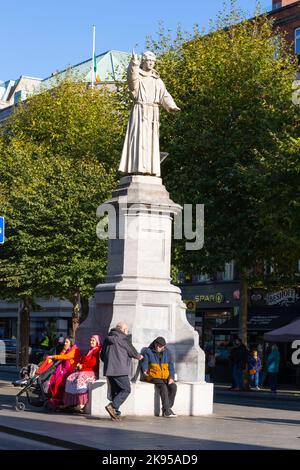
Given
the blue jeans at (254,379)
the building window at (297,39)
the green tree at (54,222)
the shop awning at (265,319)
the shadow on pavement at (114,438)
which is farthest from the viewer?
the building window at (297,39)

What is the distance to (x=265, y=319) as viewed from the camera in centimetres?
4491

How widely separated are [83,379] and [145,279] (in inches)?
96.4

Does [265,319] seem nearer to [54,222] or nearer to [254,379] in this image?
[254,379]

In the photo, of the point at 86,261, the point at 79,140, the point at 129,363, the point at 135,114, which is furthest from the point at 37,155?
the point at 129,363

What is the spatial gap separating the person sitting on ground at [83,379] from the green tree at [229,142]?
16192mm

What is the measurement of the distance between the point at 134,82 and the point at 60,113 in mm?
28394

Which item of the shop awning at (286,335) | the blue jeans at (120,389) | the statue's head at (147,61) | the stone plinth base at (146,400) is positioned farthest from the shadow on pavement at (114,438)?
the shop awning at (286,335)

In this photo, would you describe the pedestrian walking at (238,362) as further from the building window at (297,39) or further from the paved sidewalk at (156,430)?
the building window at (297,39)

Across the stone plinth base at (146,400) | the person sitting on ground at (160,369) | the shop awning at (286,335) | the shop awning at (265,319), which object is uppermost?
the shop awning at (265,319)

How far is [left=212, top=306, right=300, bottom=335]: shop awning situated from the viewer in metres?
43.8

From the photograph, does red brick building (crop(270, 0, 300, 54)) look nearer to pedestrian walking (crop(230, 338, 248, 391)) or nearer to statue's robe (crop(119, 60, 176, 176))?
pedestrian walking (crop(230, 338, 248, 391))

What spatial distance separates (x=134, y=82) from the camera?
20.5 meters

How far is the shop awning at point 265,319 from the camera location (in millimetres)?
43781

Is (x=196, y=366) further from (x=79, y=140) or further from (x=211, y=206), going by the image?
(x=79, y=140)
